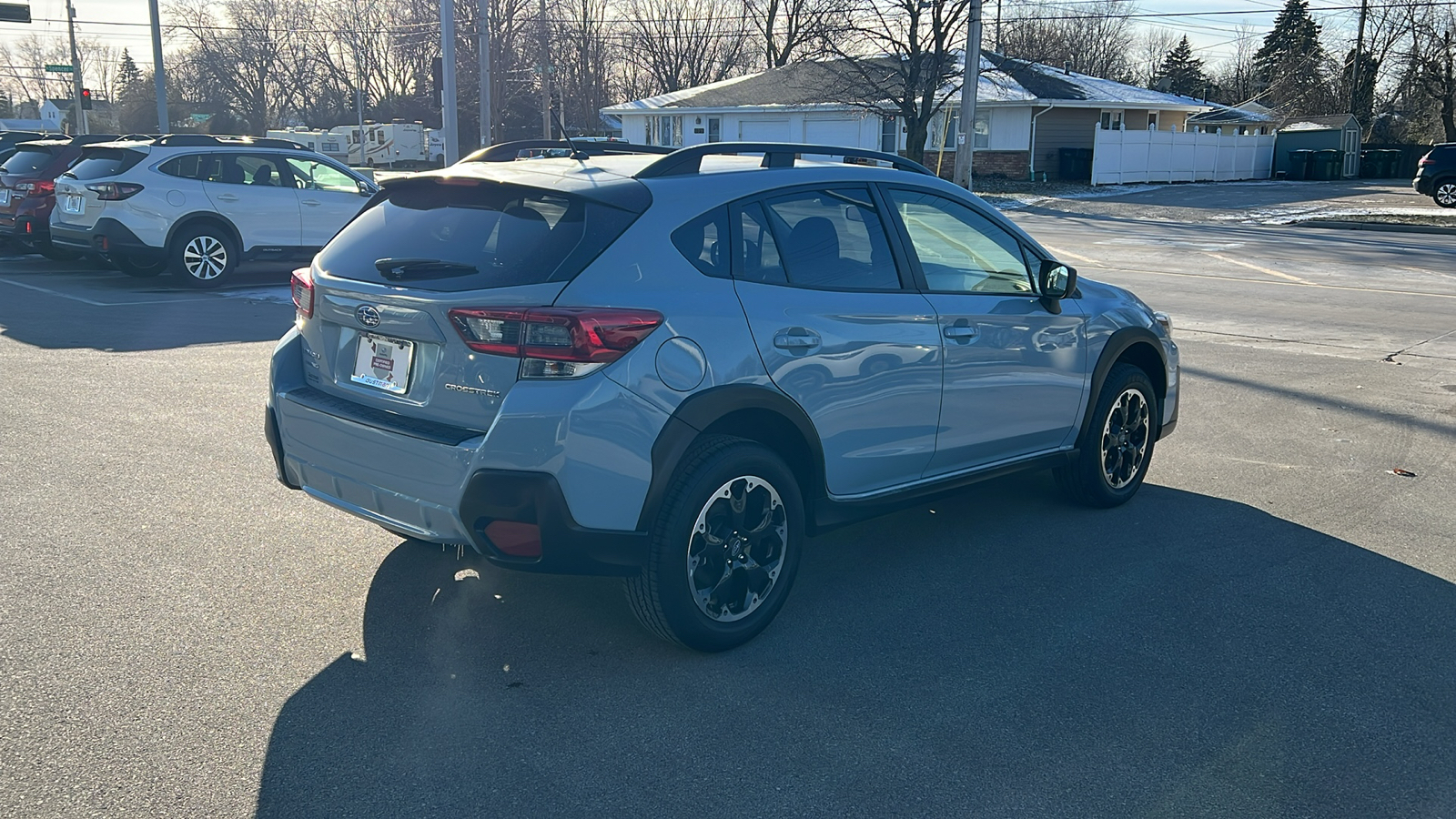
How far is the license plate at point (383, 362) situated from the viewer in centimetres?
394

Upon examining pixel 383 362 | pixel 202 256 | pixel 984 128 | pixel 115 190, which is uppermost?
pixel 984 128

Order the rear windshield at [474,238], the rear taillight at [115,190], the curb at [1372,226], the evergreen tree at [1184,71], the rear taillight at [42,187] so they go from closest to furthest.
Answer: the rear windshield at [474,238], the rear taillight at [115,190], the rear taillight at [42,187], the curb at [1372,226], the evergreen tree at [1184,71]

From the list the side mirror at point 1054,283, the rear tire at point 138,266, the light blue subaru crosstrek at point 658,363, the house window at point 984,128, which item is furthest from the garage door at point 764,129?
the light blue subaru crosstrek at point 658,363

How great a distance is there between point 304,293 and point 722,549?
189cm

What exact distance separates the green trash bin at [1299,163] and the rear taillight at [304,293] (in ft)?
159

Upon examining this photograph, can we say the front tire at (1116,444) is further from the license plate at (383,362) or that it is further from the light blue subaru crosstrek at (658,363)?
the license plate at (383,362)

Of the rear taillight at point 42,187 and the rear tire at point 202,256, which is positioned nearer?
the rear tire at point 202,256

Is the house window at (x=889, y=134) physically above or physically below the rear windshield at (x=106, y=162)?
above

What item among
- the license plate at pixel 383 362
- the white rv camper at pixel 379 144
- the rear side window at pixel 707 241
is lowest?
A: the license plate at pixel 383 362

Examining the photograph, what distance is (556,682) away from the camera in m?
3.89

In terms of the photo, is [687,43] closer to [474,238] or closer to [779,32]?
[779,32]

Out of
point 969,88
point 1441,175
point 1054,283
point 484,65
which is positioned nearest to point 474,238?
point 1054,283

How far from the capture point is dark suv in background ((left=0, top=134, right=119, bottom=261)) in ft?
48.9

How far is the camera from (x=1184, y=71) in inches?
3268
